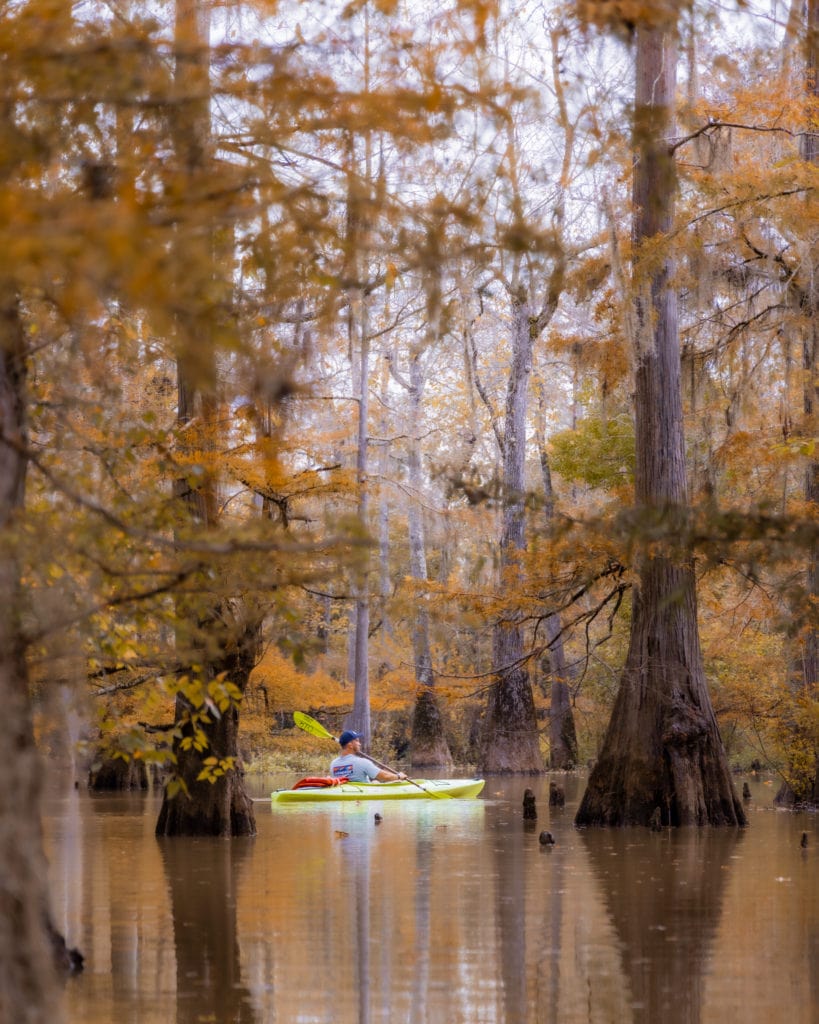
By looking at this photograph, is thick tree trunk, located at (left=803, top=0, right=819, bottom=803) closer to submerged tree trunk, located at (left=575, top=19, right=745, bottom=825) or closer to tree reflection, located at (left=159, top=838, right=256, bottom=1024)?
submerged tree trunk, located at (left=575, top=19, right=745, bottom=825)

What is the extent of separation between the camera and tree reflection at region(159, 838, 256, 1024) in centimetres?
582

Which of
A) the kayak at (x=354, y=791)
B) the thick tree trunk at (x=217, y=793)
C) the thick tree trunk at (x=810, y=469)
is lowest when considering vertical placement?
the kayak at (x=354, y=791)

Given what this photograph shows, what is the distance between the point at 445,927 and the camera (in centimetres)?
775

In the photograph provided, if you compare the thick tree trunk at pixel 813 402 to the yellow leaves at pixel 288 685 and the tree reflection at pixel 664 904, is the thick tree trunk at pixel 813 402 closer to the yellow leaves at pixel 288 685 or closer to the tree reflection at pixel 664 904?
the tree reflection at pixel 664 904

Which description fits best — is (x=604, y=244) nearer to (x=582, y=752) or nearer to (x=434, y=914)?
(x=434, y=914)

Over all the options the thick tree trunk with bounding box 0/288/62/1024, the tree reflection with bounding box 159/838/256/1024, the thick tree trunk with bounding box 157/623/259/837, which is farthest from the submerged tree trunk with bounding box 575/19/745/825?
the thick tree trunk with bounding box 0/288/62/1024

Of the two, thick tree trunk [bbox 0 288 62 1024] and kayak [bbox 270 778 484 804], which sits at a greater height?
thick tree trunk [bbox 0 288 62 1024]

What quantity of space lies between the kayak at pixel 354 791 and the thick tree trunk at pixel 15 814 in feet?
43.8

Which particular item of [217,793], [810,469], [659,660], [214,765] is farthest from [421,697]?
[214,765]

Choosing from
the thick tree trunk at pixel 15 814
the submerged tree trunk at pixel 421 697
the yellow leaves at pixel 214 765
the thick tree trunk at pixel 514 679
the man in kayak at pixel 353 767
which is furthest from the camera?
the submerged tree trunk at pixel 421 697

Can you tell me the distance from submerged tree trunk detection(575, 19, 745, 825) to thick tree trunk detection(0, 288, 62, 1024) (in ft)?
29.3

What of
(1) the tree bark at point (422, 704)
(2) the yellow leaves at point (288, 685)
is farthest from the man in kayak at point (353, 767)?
(1) the tree bark at point (422, 704)

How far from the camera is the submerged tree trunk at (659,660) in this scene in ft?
43.1

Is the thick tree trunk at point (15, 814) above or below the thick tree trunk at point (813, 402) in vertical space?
below
